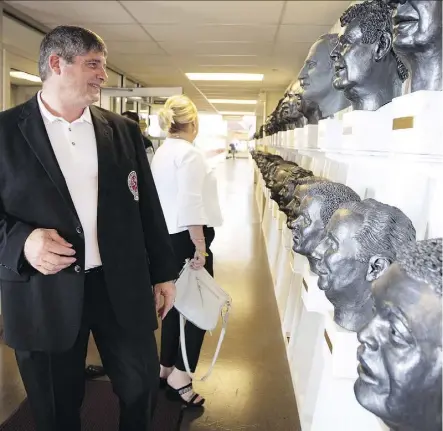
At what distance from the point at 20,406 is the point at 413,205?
86.4 inches

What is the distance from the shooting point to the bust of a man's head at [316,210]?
1420 millimetres

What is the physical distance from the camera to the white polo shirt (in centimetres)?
157

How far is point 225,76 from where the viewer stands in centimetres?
903

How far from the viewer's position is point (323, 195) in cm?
143

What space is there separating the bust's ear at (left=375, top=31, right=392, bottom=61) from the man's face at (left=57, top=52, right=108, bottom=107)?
833mm

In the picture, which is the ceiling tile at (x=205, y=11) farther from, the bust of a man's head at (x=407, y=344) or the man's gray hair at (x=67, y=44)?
the bust of a man's head at (x=407, y=344)

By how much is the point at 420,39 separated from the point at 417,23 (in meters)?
0.03

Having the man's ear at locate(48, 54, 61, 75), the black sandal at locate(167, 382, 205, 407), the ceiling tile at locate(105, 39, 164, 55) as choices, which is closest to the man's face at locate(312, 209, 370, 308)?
the man's ear at locate(48, 54, 61, 75)

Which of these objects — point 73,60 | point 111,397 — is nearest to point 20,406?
point 111,397

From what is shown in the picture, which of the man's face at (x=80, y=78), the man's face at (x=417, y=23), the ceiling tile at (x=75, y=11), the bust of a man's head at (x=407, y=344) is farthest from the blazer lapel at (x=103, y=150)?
the ceiling tile at (x=75, y=11)

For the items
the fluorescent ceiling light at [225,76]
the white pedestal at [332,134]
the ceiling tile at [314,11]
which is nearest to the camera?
the white pedestal at [332,134]

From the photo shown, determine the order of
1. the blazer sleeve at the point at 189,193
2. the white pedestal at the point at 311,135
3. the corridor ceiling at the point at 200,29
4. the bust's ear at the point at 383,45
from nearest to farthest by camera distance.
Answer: the bust's ear at the point at 383,45
the white pedestal at the point at 311,135
the blazer sleeve at the point at 189,193
the corridor ceiling at the point at 200,29

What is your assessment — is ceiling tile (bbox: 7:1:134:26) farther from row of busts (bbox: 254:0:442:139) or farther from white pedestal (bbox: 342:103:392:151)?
white pedestal (bbox: 342:103:392:151)

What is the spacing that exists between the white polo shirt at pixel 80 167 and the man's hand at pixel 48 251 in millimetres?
128
